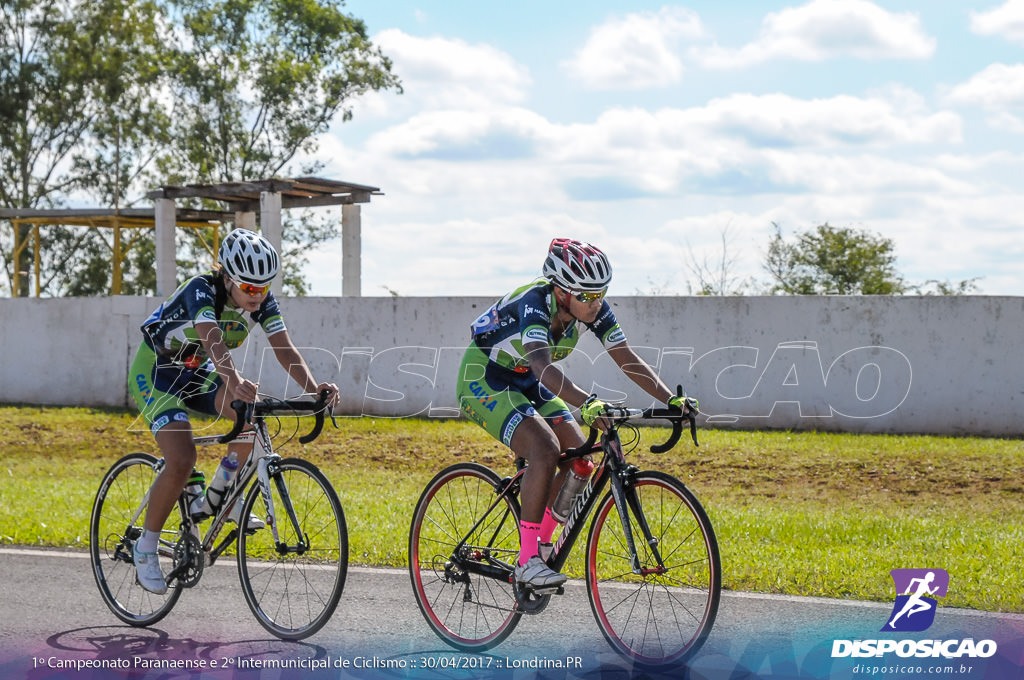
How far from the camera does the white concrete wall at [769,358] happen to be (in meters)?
17.0

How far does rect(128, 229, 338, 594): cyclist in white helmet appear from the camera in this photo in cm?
588

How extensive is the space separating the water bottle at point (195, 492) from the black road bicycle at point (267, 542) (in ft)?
0.17

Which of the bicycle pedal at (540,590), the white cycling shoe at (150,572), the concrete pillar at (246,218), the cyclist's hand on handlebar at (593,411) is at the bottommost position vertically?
the white cycling shoe at (150,572)

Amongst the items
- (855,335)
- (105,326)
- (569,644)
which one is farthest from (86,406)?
(569,644)

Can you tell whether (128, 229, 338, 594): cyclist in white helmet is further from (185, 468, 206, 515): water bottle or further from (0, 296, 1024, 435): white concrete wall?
(0, 296, 1024, 435): white concrete wall

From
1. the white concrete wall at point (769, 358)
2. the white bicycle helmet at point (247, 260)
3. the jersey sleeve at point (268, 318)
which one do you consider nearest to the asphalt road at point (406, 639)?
the jersey sleeve at point (268, 318)

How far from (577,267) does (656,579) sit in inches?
62.7

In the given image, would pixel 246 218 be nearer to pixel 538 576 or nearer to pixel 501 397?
pixel 501 397

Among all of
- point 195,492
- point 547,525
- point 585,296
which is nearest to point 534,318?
point 585,296

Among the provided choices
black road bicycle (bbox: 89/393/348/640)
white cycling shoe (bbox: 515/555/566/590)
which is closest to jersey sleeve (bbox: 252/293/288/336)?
black road bicycle (bbox: 89/393/348/640)

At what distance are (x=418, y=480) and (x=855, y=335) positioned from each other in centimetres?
784

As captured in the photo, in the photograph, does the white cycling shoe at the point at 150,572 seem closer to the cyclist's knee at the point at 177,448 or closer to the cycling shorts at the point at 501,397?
the cyclist's knee at the point at 177,448

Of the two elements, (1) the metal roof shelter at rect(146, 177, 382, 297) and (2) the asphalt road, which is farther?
(1) the metal roof shelter at rect(146, 177, 382, 297)

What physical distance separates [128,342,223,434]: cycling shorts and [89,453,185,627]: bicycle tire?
34 cm
